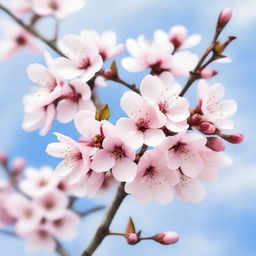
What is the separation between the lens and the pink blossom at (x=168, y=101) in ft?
5.53

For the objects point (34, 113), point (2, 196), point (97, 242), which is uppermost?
point (34, 113)

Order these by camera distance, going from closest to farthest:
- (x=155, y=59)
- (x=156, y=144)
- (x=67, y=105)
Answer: (x=156, y=144), (x=67, y=105), (x=155, y=59)

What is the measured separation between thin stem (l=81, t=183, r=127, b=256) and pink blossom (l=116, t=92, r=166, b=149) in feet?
0.70

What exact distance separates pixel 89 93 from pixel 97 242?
0.54m

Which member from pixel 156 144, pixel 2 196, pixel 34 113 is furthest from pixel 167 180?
pixel 2 196

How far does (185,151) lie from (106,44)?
850mm

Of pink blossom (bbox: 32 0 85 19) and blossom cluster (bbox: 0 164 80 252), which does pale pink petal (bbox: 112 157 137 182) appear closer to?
pink blossom (bbox: 32 0 85 19)

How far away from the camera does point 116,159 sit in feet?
5.53

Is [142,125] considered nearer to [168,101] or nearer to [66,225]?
[168,101]

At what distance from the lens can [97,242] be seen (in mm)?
1888

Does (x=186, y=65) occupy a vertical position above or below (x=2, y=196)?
above

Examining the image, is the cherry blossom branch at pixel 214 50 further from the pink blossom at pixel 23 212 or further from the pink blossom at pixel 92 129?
the pink blossom at pixel 23 212

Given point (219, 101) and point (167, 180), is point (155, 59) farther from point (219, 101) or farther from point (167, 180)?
point (167, 180)

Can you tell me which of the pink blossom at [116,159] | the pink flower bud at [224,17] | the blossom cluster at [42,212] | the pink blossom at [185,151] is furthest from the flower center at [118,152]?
the blossom cluster at [42,212]
